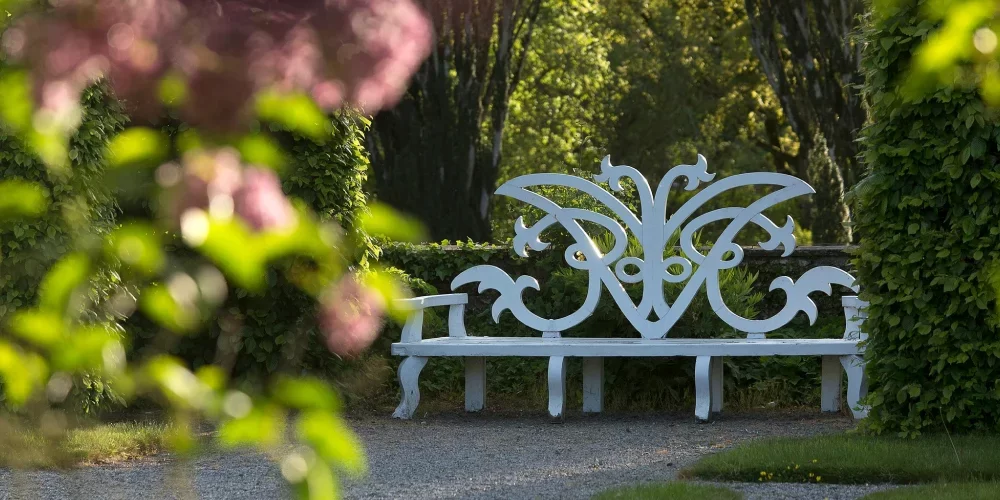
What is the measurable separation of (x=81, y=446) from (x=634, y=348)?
2.86 metres

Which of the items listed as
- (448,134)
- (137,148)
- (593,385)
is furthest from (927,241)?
(448,134)

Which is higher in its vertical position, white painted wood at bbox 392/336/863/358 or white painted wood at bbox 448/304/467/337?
white painted wood at bbox 448/304/467/337

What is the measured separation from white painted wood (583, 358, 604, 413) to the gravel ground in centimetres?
23

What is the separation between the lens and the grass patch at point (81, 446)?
5062 mm

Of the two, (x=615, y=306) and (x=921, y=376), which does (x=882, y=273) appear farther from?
(x=615, y=306)

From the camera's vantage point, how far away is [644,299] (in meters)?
7.05

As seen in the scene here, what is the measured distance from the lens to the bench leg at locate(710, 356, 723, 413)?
23.1 feet

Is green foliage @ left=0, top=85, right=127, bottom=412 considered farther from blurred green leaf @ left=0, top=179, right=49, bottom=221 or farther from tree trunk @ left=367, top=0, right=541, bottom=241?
tree trunk @ left=367, top=0, right=541, bottom=241

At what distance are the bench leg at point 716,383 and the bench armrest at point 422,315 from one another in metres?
1.55

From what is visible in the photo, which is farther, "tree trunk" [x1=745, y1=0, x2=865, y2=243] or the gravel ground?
"tree trunk" [x1=745, y1=0, x2=865, y2=243]

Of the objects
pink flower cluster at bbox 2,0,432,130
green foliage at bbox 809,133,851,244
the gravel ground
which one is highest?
green foliage at bbox 809,133,851,244

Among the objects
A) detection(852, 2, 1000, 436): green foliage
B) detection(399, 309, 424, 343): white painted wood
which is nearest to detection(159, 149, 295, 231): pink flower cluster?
detection(852, 2, 1000, 436): green foliage

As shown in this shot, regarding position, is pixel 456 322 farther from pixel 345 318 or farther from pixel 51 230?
pixel 345 318

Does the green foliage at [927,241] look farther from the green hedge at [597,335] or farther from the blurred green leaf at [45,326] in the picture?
the blurred green leaf at [45,326]
